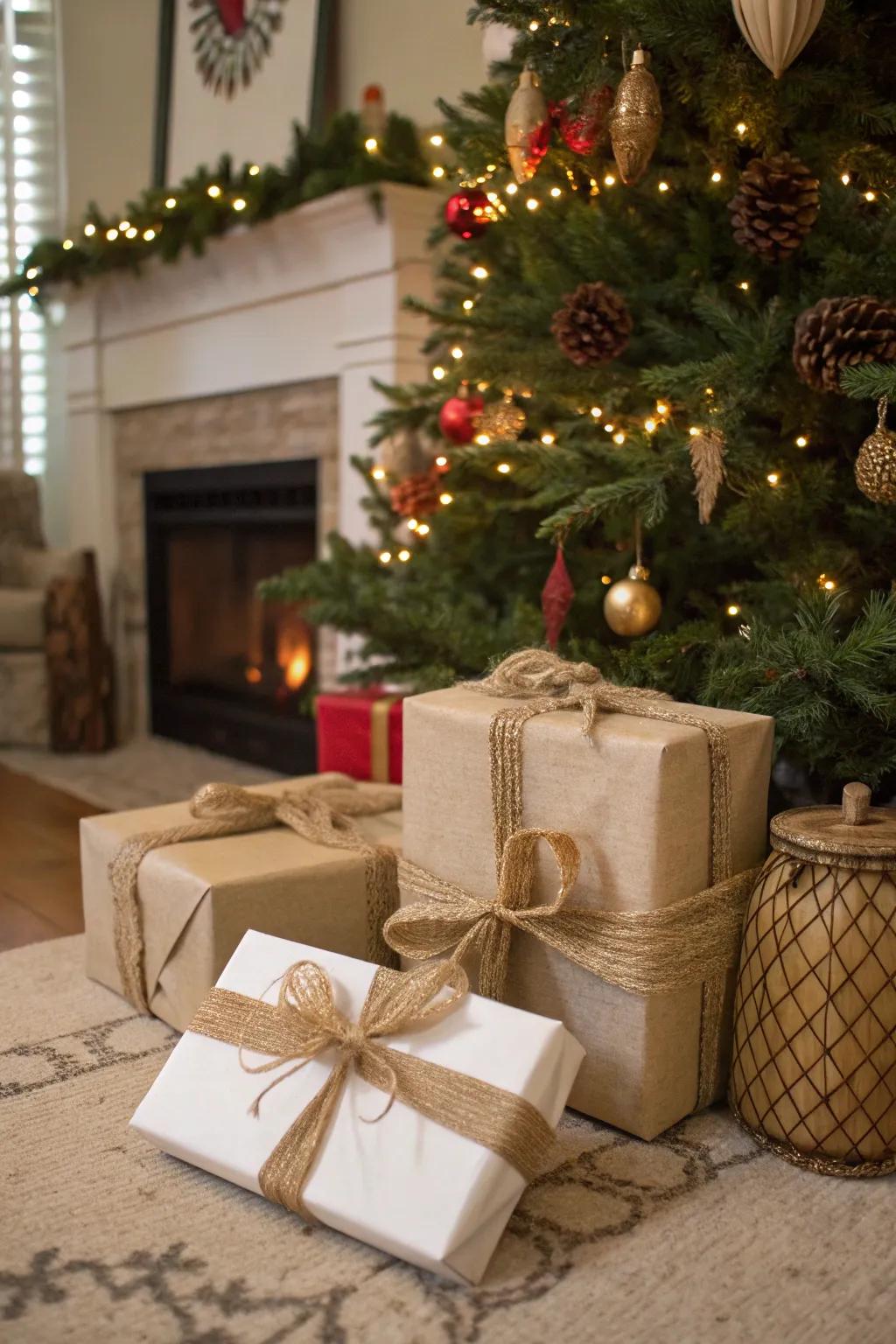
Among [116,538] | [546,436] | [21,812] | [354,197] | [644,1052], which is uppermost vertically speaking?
[354,197]

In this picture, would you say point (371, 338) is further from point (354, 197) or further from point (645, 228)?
point (645, 228)

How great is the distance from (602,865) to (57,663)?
8.83 ft

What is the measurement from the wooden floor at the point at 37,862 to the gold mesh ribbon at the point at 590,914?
2.97ft

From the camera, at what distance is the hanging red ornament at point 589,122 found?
1535 millimetres

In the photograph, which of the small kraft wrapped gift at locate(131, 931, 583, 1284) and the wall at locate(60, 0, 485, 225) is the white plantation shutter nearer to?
the wall at locate(60, 0, 485, 225)

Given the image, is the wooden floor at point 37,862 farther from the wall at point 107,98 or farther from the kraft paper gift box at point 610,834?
the wall at point 107,98

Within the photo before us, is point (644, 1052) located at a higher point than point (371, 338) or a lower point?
lower

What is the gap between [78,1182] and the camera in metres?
1.17

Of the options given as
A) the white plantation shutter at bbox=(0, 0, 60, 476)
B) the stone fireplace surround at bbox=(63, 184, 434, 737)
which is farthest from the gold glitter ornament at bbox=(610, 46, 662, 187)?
the white plantation shutter at bbox=(0, 0, 60, 476)

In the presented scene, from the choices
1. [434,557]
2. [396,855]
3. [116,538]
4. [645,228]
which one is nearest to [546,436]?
[645,228]

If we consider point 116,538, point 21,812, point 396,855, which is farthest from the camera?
point 116,538

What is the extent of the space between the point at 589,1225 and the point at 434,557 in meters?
1.33

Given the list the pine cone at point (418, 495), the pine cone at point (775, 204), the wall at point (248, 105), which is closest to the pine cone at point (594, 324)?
the pine cone at point (775, 204)

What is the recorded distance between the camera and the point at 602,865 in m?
1.21
